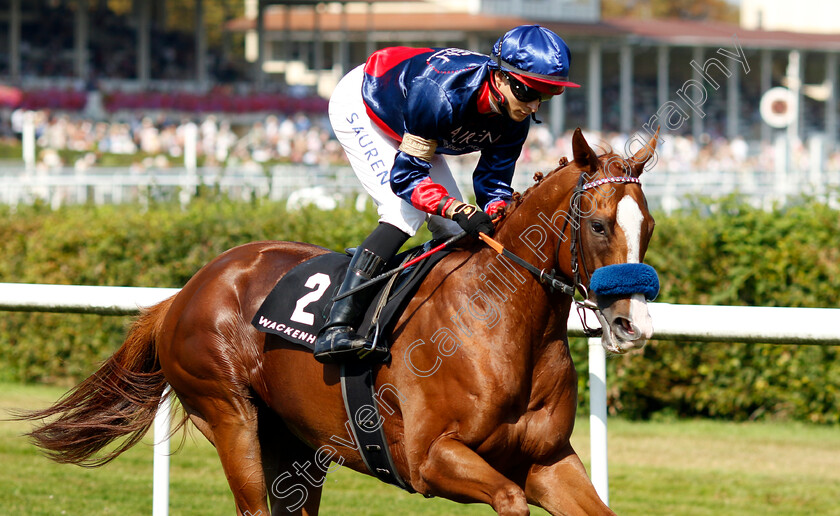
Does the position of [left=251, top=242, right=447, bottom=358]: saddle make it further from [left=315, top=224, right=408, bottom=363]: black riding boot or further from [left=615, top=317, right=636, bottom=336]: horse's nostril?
[left=615, top=317, right=636, bottom=336]: horse's nostril

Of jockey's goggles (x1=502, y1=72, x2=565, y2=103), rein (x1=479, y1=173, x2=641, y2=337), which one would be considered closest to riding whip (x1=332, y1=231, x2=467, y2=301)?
rein (x1=479, y1=173, x2=641, y2=337)

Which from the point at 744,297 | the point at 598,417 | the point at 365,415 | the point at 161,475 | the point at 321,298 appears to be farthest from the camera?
the point at 744,297

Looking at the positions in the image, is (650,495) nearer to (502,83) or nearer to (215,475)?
(215,475)

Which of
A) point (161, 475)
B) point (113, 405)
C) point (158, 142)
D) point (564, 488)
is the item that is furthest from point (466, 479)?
point (158, 142)

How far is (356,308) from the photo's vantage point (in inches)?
125

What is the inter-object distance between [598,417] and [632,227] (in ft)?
3.19

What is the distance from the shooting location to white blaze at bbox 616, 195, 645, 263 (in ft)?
8.87

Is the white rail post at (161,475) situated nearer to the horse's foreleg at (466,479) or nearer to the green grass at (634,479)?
the green grass at (634,479)

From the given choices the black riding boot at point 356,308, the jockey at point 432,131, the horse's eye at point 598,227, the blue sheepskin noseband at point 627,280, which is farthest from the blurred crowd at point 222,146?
the blue sheepskin noseband at point 627,280

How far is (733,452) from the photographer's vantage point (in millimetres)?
5895

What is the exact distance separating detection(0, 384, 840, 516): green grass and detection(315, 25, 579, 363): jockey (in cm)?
177

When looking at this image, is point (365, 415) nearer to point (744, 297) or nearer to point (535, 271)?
point (535, 271)

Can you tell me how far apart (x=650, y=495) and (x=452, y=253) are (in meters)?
2.34

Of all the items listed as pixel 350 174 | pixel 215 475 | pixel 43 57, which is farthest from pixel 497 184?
pixel 43 57
